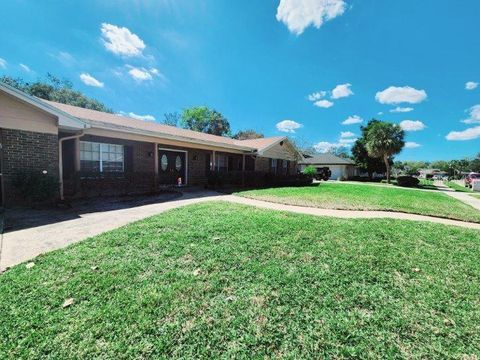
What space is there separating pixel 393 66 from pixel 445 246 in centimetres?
1907

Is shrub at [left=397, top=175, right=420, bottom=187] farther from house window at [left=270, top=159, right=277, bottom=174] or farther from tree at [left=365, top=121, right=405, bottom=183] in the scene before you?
house window at [left=270, top=159, right=277, bottom=174]

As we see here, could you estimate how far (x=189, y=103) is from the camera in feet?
132

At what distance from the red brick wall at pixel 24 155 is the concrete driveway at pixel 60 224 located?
3.71 feet

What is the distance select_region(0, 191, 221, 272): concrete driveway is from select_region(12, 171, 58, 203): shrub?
542 millimetres

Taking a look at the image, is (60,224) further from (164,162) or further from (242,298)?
(164,162)

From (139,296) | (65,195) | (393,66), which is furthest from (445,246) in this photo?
(393,66)

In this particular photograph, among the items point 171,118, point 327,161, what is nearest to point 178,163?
point 327,161

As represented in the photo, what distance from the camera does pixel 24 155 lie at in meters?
6.70

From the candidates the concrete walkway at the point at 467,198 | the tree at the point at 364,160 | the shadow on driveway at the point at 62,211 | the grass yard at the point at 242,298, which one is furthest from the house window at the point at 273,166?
the tree at the point at 364,160

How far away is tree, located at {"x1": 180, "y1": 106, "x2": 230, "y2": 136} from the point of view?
4156 centimetres

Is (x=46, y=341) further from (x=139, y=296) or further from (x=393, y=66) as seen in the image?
(x=393, y=66)

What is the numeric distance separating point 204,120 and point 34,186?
37.6 m

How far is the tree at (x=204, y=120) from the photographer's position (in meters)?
41.6

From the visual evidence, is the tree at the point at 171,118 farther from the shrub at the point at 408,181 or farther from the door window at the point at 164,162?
the shrub at the point at 408,181
